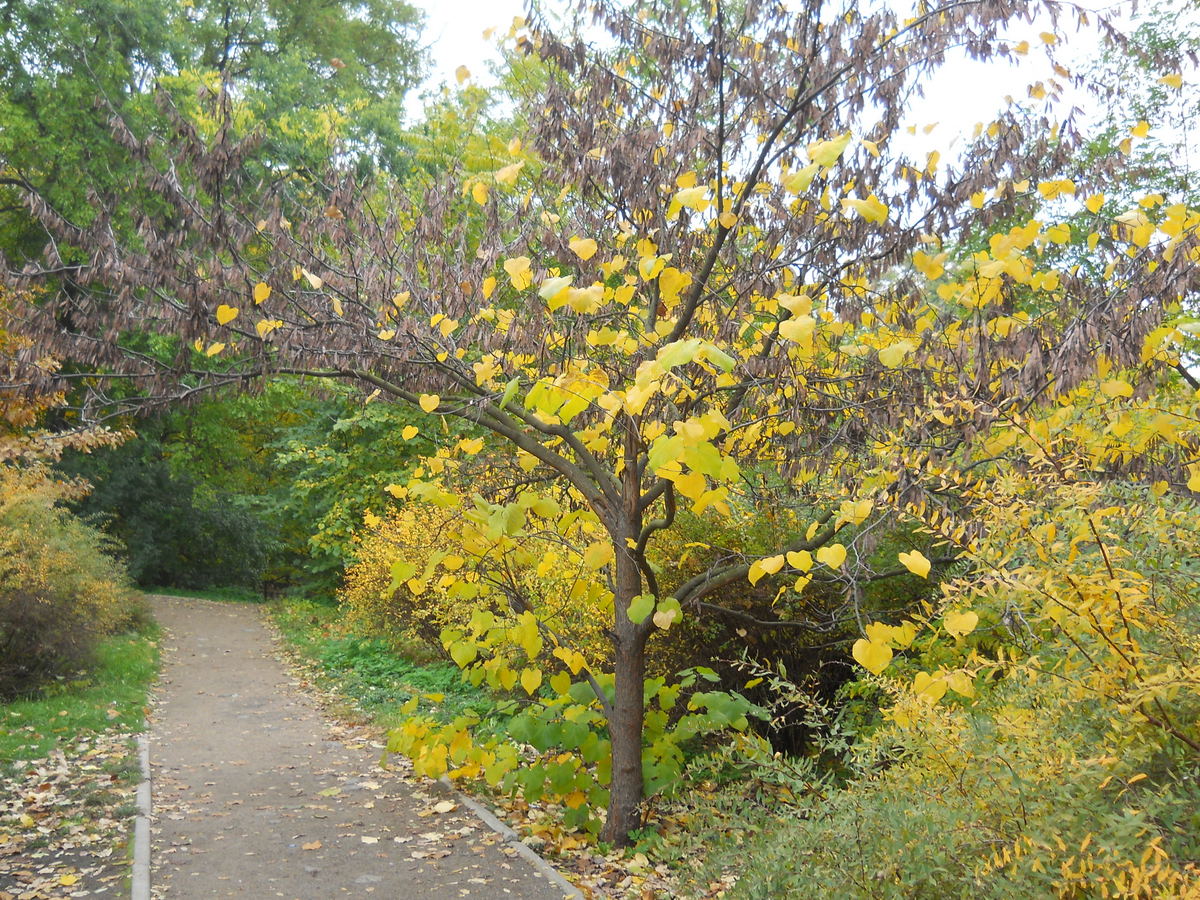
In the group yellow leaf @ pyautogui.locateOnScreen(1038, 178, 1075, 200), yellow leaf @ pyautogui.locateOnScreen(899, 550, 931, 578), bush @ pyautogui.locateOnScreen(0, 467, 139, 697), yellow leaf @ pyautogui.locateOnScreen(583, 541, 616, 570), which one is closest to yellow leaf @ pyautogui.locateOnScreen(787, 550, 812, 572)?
yellow leaf @ pyautogui.locateOnScreen(899, 550, 931, 578)

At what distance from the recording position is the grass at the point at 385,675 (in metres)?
8.62

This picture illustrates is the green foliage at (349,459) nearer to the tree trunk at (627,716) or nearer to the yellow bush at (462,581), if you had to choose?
the yellow bush at (462,581)

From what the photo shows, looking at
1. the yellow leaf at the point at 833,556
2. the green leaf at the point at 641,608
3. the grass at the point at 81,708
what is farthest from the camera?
the grass at the point at 81,708

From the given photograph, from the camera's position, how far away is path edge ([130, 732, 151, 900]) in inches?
174

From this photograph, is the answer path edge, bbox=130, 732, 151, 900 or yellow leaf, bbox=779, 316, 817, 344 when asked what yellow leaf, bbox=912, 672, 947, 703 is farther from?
path edge, bbox=130, 732, 151, 900

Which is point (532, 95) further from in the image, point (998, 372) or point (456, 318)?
point (998, 372)

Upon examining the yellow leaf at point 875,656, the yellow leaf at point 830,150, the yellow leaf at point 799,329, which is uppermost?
the yellow leaf at point 830,150

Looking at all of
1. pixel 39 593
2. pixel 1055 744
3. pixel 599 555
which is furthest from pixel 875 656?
pixel 39 593

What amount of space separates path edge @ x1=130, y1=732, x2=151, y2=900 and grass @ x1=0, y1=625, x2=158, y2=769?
3.23ft

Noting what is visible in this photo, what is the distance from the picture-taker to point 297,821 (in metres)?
5.62

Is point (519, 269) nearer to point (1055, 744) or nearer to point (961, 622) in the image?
point (961, 622)

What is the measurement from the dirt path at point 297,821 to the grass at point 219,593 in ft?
37.7

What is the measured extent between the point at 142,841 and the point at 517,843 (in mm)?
2091

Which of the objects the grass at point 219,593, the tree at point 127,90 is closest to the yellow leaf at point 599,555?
the tree at point 127,90
